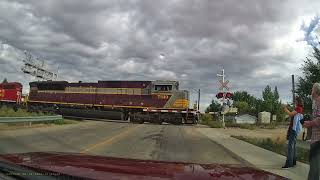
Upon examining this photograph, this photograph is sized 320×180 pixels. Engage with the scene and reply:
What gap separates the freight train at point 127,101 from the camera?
4222cm

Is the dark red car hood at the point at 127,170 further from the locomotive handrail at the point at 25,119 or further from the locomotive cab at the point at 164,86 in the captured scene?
the locomotive cab at the point at 164,86

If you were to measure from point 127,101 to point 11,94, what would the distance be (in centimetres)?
1694

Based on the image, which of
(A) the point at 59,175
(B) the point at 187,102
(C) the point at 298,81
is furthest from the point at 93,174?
(B) the point at 187,102

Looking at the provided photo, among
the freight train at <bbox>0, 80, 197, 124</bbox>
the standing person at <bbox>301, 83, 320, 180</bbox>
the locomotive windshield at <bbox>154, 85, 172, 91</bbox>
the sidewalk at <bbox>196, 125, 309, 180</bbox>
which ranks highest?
the locomotive windshield at <bbox>154, 85, 172, 91</bbox>

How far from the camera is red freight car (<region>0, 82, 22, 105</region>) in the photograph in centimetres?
5119

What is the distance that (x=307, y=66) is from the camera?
24.8 meters

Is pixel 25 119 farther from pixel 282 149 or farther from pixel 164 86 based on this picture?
pixel 164 86

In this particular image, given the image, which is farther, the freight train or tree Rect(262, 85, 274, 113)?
tree Rect(262, 85, 274, 113)

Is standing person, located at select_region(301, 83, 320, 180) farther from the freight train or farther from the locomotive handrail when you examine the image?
the freight train

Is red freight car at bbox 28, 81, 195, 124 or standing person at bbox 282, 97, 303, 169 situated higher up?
red freight car at bbox 28, 81, 195, 124

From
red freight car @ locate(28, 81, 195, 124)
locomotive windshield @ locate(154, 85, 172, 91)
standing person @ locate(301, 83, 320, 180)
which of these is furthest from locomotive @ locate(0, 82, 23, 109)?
standing person @ locate(301, 83, 320, 180)

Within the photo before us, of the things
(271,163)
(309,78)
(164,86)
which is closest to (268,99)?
(164,86)

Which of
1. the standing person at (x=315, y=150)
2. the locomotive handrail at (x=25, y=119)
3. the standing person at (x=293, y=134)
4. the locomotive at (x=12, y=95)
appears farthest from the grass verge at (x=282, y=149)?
the locomotive at (x=12, y=95)

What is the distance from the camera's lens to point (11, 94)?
169 ft
